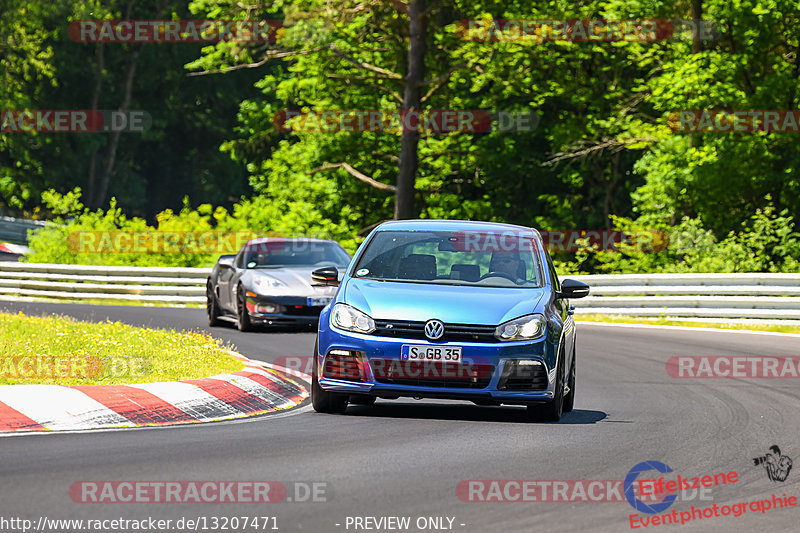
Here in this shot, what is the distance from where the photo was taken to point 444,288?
421 inches

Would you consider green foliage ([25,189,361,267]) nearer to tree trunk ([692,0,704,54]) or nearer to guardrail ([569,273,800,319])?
tree trunk ([692,0,704,54])

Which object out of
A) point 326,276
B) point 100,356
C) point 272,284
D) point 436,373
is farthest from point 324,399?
point 272,284

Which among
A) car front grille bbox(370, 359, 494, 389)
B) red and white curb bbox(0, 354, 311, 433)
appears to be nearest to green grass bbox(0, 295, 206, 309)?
red and white curb bbox(0, 354, 311, 433)

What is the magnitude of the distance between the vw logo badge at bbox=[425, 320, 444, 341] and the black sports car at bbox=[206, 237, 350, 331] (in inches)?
371

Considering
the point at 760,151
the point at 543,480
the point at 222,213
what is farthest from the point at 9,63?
the point at 543,480

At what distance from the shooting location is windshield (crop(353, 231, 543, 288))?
36.5 feet

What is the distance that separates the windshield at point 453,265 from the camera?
438 inches

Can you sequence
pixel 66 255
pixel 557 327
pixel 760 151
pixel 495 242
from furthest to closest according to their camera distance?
pixel 66 255, pixel 760 151, pixel 495 242, pixel 557 327

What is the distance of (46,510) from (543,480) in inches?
114

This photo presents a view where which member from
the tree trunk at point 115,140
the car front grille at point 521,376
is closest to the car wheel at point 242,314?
the car front grille at point 521,376

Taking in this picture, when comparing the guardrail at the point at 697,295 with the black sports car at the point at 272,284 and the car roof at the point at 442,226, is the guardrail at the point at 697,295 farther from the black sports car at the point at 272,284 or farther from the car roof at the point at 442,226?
the car roof at the point at 442,226

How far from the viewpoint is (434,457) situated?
8.41 metres

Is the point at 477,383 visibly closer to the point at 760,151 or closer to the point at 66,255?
the point at 760,151

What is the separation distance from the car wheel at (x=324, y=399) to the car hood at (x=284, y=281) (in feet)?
28.8
